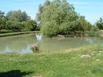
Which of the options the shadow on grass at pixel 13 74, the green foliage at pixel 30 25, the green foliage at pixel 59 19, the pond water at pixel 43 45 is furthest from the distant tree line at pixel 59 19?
the shadow on grass at pixel 13 74

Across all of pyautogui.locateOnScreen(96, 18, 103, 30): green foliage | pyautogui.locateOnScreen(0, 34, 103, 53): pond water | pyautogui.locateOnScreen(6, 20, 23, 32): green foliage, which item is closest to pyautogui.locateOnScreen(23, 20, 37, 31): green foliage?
pyautogui.locateOnScreen(6, 20, 23, 32): green foliage

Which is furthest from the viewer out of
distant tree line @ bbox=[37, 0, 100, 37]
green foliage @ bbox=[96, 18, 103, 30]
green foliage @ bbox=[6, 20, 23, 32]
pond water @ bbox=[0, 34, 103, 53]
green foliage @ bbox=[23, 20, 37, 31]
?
green foliage @ bbox=[6, 20, 23, 32]

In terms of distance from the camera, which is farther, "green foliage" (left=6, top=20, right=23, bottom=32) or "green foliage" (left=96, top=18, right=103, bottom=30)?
"green foliage" (left=6, top=20, right=23, bottom=32)

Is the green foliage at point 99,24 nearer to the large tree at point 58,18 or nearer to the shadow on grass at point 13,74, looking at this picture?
the large tree at point 58,18

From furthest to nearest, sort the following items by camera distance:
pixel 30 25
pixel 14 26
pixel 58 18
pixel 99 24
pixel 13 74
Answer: pixel 14 26 → pixel 30 25 → pixel 99 24 → pixel 58 18 → pixel 13 74

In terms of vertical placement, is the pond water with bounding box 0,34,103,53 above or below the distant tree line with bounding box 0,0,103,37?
below

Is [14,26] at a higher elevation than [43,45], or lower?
higher

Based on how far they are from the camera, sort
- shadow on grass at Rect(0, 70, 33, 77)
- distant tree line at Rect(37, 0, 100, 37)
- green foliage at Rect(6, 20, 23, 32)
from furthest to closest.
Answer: green foliage at Rect(6, 20, 23, 32)
distant tree line at Rect(37, 0, 100, 37)
shadow on grass at Rect(0, 70, 33, 77)

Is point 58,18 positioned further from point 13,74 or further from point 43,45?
point 13,74

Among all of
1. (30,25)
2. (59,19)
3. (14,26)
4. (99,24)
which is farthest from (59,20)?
(14,26)

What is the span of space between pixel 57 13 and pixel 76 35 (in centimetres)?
586

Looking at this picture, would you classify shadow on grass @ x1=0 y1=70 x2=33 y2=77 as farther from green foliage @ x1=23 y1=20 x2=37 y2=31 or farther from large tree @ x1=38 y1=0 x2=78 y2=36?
green foliage @ x1=23 y1=20 x2=37 y2=31

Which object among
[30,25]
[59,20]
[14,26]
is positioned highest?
[59,20]

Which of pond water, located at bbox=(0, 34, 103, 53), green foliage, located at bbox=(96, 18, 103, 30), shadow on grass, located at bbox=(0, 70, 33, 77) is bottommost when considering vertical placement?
pond water, located at bbox=(0, 34, 103, 53)
